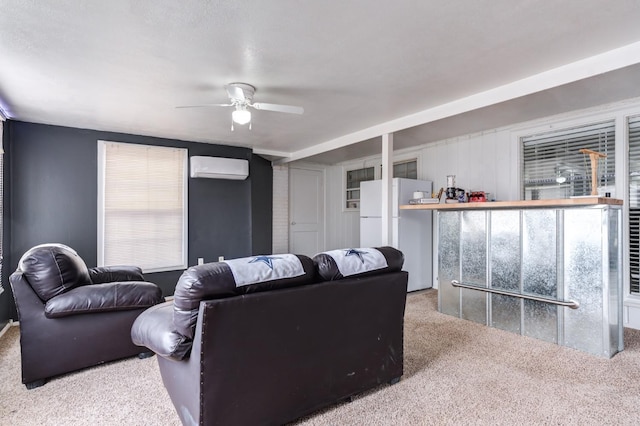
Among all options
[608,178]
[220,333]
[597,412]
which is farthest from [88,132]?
[608,178]

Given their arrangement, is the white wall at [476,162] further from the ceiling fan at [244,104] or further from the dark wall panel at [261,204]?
the ceiling fan at [244,104]

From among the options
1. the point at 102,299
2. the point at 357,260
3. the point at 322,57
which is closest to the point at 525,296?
the point at 357,260

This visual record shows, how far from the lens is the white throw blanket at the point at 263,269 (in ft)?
5.30

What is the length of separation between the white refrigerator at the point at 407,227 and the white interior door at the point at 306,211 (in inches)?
77.2

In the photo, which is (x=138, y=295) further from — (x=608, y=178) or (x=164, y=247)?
(x=608, y=178)

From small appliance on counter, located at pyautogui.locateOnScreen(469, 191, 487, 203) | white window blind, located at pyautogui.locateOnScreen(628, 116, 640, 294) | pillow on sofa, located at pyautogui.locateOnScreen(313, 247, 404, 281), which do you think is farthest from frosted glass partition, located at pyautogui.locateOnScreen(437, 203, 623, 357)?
pillow on sofa, located at pyautogui.locateOnScreen(313, 247, 404, 281)

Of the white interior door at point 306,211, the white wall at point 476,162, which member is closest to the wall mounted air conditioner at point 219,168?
the white interior door at point 306,211

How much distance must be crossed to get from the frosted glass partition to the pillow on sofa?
5.47 ft

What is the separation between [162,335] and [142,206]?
3707 millimetres

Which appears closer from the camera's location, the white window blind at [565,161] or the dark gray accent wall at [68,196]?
the white window blind at [565,161]

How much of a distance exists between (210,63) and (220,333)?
203 cm

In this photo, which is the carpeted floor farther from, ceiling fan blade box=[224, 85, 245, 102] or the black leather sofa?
ceiling fan blade box=[224, 85, 245, 102]

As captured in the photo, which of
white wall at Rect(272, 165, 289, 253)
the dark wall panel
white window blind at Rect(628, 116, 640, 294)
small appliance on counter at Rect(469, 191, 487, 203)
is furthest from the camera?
white wall at Rect(272, 165, 289, 253)

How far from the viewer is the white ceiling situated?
1.96 metres
